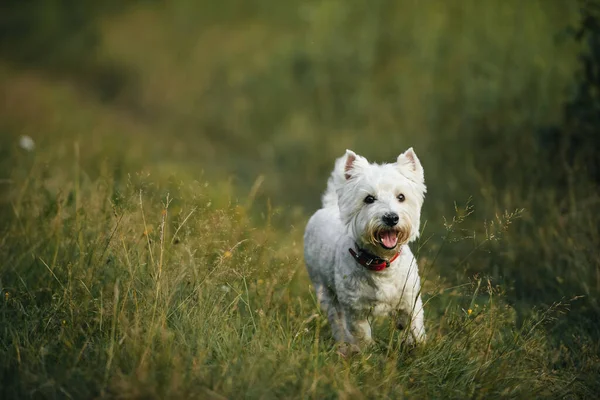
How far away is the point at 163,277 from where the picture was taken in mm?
4051

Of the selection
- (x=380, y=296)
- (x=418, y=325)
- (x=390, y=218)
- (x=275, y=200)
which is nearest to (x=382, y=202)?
(x=390, y=218)

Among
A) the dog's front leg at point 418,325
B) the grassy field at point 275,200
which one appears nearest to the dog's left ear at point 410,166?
the grassy field at point 275,200

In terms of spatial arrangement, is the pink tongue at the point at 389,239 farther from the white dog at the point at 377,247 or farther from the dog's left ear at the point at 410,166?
the dog's left ear at the point at 410,166

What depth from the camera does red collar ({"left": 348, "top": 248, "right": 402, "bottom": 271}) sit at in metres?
4.38

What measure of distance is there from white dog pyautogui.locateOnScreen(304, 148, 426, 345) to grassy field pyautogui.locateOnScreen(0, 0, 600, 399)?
0.16 metres

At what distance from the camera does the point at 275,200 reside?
29.7ft

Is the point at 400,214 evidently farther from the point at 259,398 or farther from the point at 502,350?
the point at 259,398

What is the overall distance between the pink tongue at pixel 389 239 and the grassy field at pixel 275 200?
274 mm

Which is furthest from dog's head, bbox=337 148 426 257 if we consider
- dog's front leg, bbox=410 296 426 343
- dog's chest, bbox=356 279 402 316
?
dog's front leg, bbox=410 296 426 343

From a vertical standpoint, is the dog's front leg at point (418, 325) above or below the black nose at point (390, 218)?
below

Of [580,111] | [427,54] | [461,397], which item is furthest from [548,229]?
[427,54]

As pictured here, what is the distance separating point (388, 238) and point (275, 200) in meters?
4.86

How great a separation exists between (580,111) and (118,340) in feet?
17.9

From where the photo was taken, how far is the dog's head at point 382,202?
13.9 ft
